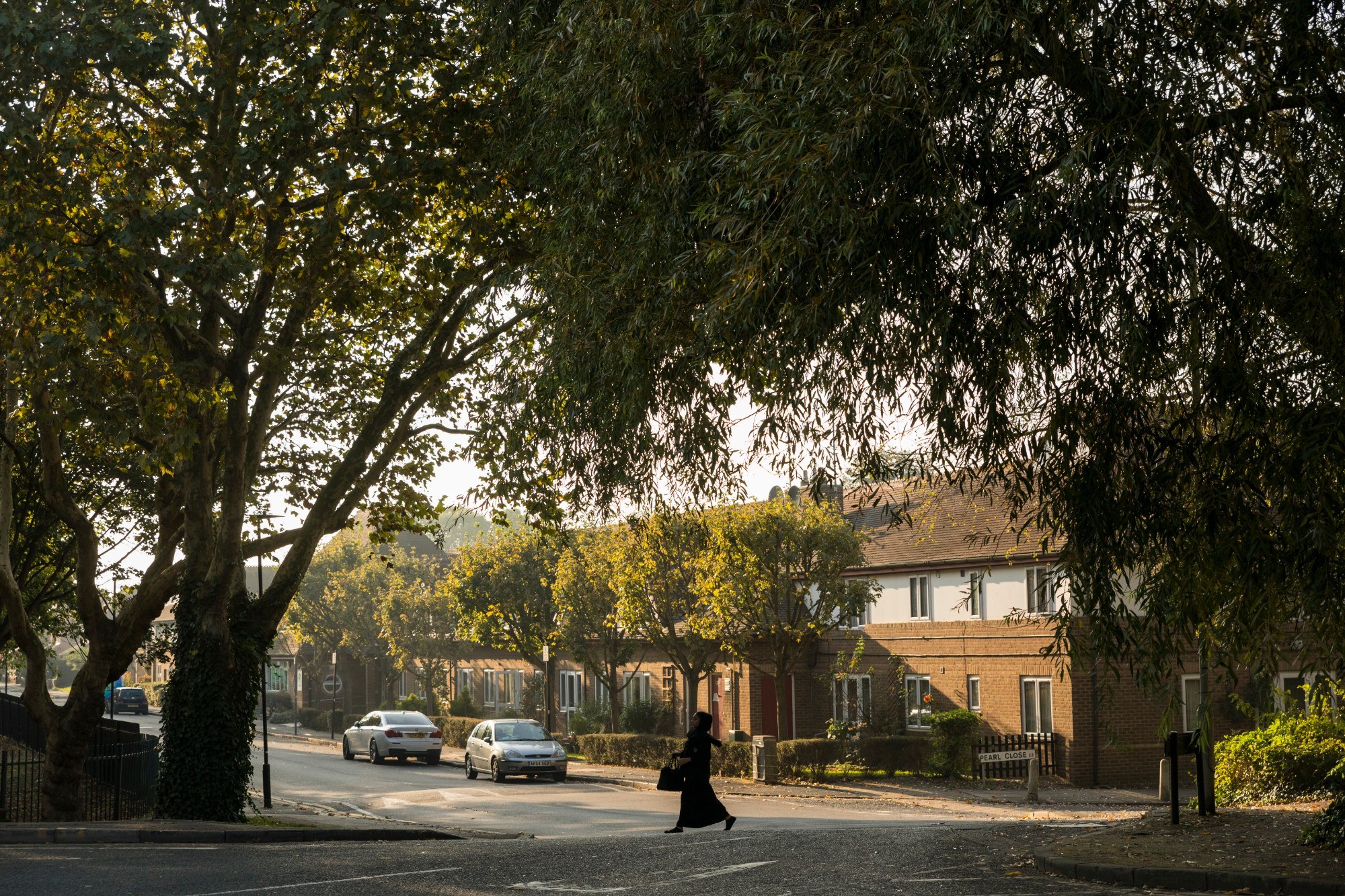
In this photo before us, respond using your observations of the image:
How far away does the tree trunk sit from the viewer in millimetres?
18766

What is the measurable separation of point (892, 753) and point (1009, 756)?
3232 millimetres

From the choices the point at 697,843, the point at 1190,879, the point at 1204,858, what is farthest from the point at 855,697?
the point at 1190,879

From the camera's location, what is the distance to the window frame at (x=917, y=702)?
3438cm

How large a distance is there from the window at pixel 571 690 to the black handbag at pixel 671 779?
3618 centimetres

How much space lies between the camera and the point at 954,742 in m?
30.7

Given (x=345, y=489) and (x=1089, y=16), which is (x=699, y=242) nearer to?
(x=1089, y=16)

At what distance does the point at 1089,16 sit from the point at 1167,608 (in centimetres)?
419

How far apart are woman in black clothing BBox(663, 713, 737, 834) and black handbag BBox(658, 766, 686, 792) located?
76mm

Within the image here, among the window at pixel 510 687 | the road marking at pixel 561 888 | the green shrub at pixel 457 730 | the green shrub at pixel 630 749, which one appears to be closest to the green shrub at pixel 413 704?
the window at pixel 510 687

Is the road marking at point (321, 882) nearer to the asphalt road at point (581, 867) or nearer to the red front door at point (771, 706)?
the asphalt road at point (581, 867)

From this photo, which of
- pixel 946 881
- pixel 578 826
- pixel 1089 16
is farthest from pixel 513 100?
pixel 578 826

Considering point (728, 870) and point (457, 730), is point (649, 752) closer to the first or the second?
point (457, 730)

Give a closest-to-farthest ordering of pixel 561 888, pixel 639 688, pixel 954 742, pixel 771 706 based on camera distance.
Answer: pixel 561 888
pixel 954 742
pixel 771 706
pixel 639 688

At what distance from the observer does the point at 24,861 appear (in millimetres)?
13023
